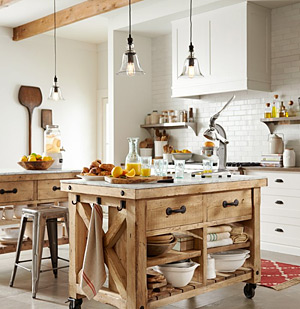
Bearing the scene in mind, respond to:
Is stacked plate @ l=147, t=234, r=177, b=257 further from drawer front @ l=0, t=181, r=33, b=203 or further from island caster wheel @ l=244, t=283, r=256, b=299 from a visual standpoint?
drawer front @ l=0, t=181, r=33, b=203

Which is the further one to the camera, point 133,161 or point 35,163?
point 35,163

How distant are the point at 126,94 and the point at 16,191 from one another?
3702 mm

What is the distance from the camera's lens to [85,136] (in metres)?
9.52

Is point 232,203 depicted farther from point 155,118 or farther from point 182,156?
point 155,118

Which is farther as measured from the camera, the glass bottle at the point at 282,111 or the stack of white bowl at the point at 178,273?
the glass bottle at the point at 282,111

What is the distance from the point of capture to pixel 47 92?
8883 mm

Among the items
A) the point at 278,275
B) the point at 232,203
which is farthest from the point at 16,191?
the point at 278,275

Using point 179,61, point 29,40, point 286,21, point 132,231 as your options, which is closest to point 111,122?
point 179,61

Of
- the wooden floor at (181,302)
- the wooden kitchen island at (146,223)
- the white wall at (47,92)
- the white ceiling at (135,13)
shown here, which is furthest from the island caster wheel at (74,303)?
the white wall at (47,92)

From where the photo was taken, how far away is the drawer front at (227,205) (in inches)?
141

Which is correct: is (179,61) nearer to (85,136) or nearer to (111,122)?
(111,122)

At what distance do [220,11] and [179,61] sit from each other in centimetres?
93

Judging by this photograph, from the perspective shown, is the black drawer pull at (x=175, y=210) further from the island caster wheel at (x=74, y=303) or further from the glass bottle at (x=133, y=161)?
the island caster wheel at (x=74, y=303)

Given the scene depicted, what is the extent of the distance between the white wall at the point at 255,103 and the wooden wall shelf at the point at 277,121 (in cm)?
6
